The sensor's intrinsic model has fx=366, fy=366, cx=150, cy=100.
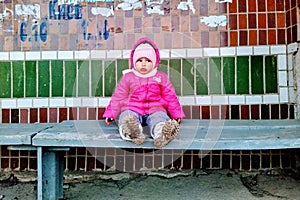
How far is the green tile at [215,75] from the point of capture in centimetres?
274

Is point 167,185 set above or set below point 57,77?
below

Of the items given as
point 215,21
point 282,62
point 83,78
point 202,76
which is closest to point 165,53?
point 202,76

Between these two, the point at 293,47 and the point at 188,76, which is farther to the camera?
the point at 188,76

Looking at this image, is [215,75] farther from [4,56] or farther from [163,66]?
[4,56]

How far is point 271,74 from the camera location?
2.72 m

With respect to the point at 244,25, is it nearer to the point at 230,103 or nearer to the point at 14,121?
the point at 230,103

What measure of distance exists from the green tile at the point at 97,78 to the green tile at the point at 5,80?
0.64 metres

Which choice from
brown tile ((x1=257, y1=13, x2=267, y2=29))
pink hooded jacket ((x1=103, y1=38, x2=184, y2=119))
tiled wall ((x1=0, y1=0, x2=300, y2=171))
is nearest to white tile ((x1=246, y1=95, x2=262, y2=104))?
tiled wall ((x1=0, y1=0, x2=300, y2=171))

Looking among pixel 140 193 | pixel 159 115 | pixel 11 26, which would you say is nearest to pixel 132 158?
pixel 140 193

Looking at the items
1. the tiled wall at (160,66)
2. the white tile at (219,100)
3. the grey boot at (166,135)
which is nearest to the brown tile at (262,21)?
the tiled wall at (160,66)

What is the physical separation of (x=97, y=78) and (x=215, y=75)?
0.89 m

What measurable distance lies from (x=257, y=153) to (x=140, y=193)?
96cm

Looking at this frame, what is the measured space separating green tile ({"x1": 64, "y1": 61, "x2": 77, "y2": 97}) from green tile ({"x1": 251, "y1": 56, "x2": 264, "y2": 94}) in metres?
1.34

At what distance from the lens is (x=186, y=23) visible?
276cm
